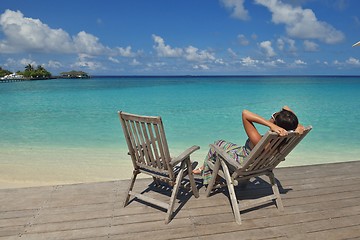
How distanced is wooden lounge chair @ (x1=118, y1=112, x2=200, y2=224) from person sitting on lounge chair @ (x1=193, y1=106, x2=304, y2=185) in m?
0.41

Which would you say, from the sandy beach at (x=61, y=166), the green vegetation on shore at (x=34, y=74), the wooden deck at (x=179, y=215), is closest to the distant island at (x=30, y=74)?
the green vegetation on shore at (x=34, y=74)

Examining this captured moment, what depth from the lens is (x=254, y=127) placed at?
303 cm

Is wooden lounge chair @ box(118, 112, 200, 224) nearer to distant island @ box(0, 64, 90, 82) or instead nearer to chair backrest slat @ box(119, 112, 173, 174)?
chair backrest slat @ box(119, 112, 173, 174)

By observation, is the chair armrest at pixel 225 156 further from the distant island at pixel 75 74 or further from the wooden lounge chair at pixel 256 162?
the distant island at pixel 75 74

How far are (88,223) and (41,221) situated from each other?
1.54ft

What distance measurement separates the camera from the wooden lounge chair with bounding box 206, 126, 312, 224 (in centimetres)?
266

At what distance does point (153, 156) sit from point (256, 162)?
1020 millimetres

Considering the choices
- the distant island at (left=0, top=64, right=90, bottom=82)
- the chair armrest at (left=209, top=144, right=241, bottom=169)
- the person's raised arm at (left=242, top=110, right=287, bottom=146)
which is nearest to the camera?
the person's raised arm at (left=242, top=110, right=287, bottom=146)

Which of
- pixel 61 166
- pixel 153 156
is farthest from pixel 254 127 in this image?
pixel 61 166

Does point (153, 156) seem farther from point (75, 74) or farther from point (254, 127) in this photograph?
point (75, 74)

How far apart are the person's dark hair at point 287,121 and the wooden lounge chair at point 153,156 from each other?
2.99ft

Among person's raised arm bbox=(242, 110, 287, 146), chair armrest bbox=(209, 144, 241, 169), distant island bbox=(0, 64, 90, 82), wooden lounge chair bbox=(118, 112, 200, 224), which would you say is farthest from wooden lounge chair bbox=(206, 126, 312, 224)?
distant island bbox=(0, 64, 90, 82)

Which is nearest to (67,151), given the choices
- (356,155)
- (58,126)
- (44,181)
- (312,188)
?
(44,181)

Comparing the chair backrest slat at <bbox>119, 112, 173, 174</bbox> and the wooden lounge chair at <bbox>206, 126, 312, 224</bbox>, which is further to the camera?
the chair backrest slat at <bbox>119, 112, 173, 174</bbox>
